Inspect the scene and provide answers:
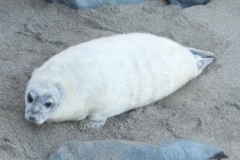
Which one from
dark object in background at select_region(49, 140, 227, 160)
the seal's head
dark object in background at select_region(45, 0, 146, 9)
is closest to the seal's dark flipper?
dark object in background at select_region(49, 140, 227, 160)

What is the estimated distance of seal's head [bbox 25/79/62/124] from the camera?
319 centimetres

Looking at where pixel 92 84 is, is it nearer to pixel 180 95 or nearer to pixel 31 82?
pixel 31 82

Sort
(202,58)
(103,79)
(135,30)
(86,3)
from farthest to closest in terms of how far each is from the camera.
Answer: (86,3)
(135,30)
(202,58)
(103,79)

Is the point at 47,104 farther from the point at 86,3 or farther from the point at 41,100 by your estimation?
the point at 86,3

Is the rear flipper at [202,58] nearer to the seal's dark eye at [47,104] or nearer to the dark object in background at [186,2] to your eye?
the dark object in background at [186,2]

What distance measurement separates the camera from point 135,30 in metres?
4.43

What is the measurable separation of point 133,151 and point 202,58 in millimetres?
1237

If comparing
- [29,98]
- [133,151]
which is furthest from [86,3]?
[133,151]

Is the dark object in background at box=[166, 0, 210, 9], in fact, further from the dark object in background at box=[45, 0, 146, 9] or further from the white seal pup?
the white seal pup

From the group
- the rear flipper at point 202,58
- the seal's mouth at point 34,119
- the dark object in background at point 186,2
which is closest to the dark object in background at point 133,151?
the seal's mouth at point 34,119

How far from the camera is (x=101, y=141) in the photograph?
3092mm

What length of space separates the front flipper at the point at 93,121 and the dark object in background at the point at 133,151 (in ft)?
1.03

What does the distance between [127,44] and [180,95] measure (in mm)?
451

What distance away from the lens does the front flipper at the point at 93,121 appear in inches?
134
